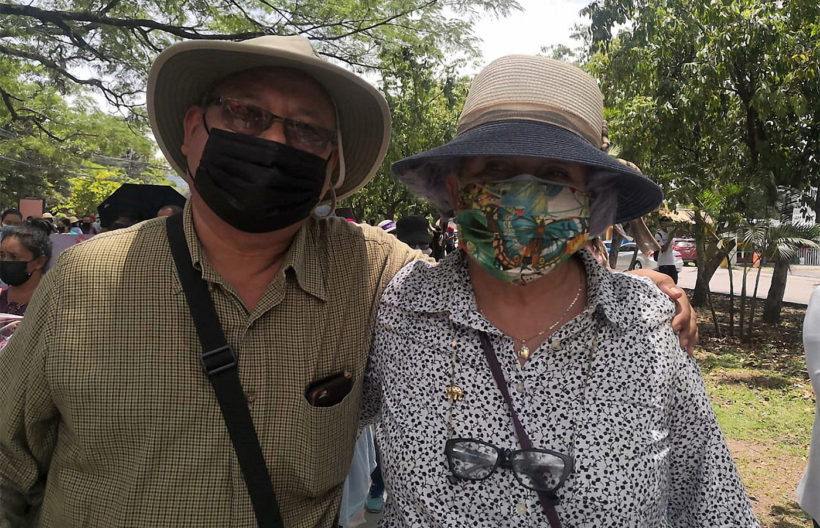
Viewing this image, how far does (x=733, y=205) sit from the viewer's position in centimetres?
886

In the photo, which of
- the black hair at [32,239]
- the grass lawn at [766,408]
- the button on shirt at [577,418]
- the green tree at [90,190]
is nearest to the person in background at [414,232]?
the grass lawn at [766,408]

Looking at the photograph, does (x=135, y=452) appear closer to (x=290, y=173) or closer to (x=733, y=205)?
(x=290, y=173)

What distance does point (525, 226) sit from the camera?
1.60m

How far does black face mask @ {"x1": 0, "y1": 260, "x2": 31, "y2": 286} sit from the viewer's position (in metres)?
3.90

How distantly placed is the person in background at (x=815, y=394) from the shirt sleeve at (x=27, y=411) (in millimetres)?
2493

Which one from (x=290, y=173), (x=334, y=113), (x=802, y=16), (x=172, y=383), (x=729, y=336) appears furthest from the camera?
(x=729, y=336)

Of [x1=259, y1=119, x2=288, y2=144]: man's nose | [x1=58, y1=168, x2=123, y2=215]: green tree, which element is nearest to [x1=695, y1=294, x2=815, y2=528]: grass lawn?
[x1=259, y1=119, x2=288, y2=144]: man's nose

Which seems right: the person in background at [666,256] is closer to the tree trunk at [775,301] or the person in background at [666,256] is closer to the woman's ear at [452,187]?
the tree trunk at [775,301]

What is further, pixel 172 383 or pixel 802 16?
pixel 802 16

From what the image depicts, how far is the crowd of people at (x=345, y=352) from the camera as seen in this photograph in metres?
1.52

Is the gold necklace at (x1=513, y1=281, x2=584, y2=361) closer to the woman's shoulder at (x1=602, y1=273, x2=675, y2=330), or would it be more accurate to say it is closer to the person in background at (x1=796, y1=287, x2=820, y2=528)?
the woman's shoulder at (x1=602, y1=273, x2=675, y2=330)

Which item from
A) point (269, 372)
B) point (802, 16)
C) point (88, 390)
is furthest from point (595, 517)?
point (802, 16)

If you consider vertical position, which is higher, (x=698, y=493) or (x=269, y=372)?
Answer: (x=269, y=372)

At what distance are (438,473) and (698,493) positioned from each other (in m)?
0.71
